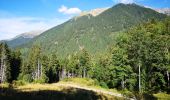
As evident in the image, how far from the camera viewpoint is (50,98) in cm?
2261

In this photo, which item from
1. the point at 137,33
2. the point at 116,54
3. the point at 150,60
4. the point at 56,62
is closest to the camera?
the point at 137,33

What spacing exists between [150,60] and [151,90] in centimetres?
725

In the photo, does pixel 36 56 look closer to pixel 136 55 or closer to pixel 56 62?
pixel 56 62

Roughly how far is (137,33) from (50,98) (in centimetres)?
3425

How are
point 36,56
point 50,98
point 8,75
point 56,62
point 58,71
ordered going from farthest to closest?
point 58,71 < point 56,62 < point 36,56 < point 8,75 < point 50,98

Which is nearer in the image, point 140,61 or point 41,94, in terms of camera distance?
point 41,94

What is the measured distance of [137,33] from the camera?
175 feet

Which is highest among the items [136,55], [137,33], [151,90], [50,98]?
[137,33]

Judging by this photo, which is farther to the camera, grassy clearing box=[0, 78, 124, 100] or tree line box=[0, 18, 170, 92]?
Result: tree line box=[0, 18, 170, 92]

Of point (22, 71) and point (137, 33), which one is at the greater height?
point (137, 33)

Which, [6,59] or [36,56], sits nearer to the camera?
[6,59]

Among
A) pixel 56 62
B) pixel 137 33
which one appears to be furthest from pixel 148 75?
pixel 56 62

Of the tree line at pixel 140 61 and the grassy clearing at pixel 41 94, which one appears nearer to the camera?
the grassy clearing at pixel 41 94

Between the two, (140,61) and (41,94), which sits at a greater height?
(140,61)
